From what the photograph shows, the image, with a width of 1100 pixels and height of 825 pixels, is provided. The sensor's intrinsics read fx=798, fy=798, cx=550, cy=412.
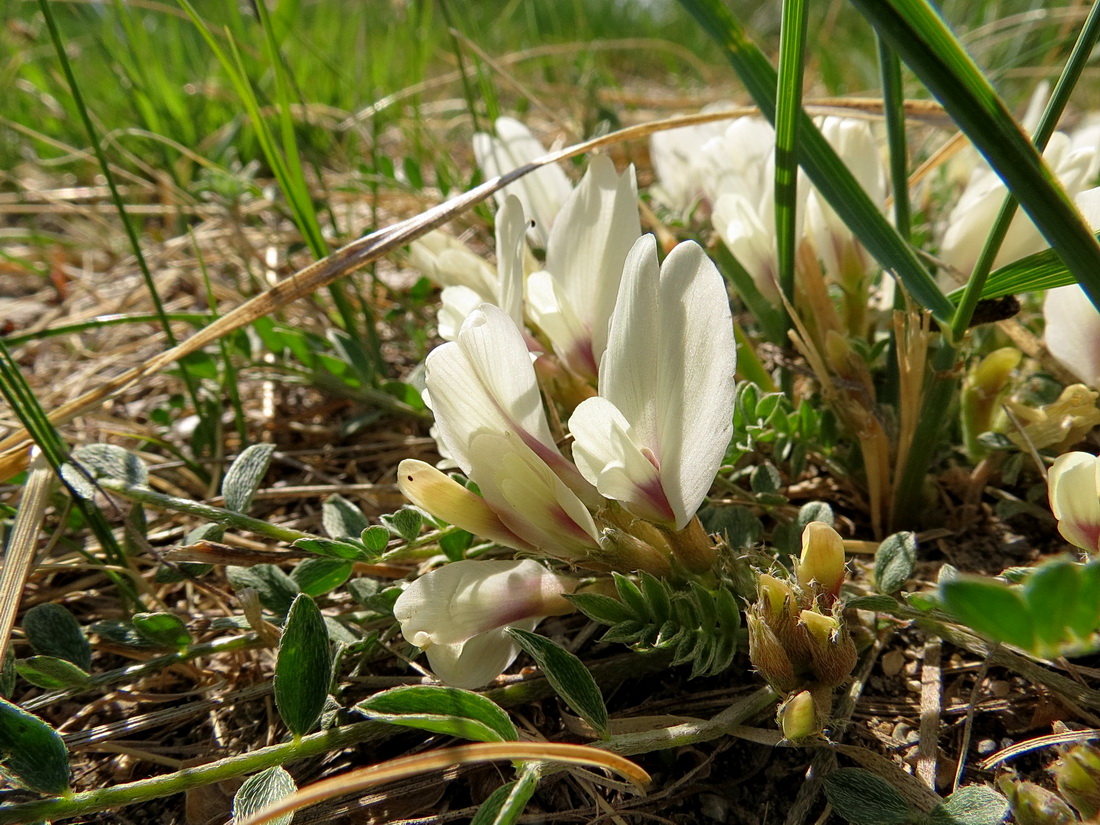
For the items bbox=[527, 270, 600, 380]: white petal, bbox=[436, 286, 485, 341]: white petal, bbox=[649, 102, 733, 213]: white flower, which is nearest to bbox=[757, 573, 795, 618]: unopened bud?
bbox=[527, 270, 600, 380]: white petal

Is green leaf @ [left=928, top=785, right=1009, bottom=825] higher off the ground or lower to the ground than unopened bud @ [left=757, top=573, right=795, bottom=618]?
lower

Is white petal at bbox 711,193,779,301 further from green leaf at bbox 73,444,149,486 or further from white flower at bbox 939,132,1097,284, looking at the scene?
green leaf at bbox 73,444,149,486

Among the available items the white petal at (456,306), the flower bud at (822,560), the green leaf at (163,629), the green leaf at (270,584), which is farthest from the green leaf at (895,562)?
the green leaf at (163,629)

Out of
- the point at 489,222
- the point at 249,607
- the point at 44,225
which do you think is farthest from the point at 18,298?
the point at 249,607

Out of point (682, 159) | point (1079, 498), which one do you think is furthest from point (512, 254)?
point (682, 159)

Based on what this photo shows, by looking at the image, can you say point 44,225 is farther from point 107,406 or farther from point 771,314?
point 771,314

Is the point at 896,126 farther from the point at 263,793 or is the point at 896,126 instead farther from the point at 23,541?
the point at 23,541

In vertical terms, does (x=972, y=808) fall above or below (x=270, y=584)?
below
